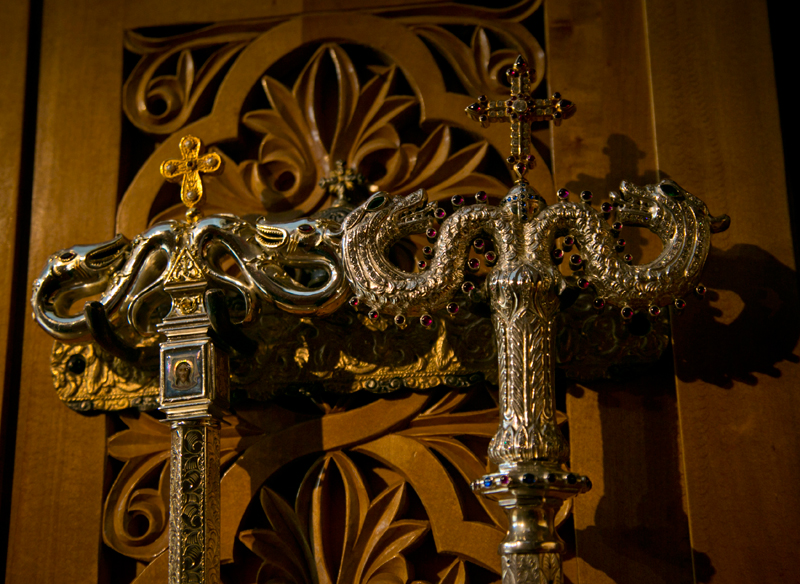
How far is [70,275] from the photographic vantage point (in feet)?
→ 2.98

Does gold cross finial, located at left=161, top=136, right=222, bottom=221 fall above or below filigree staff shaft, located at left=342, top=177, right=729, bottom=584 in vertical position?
above

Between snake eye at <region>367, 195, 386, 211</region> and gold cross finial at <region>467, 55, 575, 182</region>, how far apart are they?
105 millimetres

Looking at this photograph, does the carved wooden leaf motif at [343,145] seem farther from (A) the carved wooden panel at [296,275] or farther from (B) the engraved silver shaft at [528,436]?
(B) the engraved silver shaft at [528,436]

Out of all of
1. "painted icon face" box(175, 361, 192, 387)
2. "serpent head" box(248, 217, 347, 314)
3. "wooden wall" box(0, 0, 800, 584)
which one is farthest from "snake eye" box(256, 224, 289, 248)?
"wooden wall" box(0, 0, 800, 584)

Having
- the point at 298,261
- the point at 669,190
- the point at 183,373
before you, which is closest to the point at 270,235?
the point at 298,261

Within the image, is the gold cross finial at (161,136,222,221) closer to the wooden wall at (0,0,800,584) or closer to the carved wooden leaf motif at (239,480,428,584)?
the wooden wall at (0,0,800,584)

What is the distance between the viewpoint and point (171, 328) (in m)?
0.86

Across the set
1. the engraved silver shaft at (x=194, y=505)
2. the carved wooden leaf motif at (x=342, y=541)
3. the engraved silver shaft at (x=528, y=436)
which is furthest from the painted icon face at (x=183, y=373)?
the engraved silver shaft at (x=528, y=436)

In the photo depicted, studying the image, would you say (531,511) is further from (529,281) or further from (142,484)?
(142,484)

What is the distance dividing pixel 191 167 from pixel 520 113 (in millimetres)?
319

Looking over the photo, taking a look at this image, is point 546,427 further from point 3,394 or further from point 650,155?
point 3,394

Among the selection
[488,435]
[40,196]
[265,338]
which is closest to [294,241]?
[265,338]

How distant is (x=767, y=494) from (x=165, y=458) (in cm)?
57

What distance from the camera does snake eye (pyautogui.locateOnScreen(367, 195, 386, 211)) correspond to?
82cm
